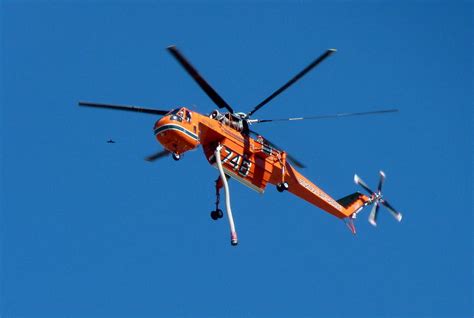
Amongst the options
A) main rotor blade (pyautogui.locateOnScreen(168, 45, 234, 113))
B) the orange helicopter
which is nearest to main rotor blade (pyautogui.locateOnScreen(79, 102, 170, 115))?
the orange helicopter

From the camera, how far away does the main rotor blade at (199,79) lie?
3032 centimetres

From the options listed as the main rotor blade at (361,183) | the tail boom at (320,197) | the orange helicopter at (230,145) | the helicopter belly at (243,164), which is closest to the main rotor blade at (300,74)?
the orange helicopter at (230,145)

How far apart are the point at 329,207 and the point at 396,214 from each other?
5.27 meters

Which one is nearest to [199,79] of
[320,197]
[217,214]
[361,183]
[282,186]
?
[217,214]

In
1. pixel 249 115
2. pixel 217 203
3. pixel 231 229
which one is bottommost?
pixel 231 229

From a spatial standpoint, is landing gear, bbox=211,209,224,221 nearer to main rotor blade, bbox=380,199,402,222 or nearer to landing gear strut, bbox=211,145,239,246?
landing gear strut, bbox=211,145,239,246

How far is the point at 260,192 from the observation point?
36.4 metres

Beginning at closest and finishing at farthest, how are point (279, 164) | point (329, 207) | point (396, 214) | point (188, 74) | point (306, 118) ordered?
point (188, 74), point (306, 118), point (279, 164), point (329, 207), point (396, 214)

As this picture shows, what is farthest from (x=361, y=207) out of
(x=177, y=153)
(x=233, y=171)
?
(x=177, y=153)

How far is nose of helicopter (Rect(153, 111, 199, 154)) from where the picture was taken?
32.3 metres

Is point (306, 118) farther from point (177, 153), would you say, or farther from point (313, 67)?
point (177, 153)

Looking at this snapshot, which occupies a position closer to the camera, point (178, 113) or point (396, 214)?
point (178, 113)

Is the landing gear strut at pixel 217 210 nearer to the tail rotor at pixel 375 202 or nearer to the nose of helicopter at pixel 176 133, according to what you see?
the nose of helicopter at pixel 176 133

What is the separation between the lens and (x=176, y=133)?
3234 centimetres
